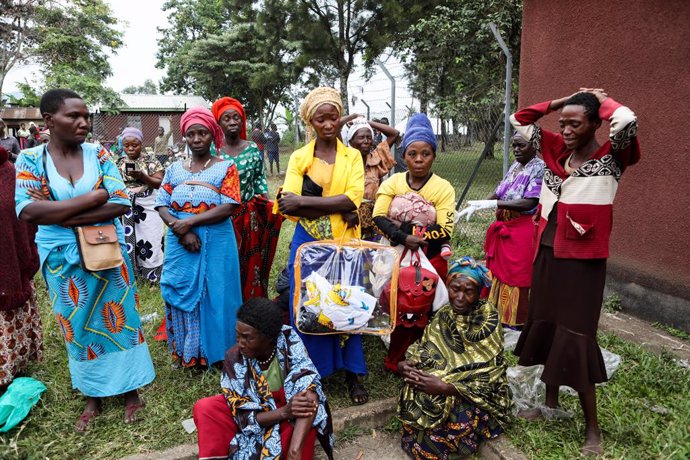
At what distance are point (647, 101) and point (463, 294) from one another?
9.30ft

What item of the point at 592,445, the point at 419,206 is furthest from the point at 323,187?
the point at 592,445

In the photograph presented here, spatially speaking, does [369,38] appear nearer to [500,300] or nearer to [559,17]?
[559,17]

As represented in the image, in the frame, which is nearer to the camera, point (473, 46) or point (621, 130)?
point (621, 130)

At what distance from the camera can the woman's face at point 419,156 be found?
10.4ft

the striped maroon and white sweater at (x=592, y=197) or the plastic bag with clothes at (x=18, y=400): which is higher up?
the striped maroon and white sweater at (x=592, y=197)

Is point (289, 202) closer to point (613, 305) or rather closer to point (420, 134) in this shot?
point (420, 134)

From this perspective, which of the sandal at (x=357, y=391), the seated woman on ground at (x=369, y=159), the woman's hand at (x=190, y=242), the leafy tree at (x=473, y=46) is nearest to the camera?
the sandal at (x=357, y=391)

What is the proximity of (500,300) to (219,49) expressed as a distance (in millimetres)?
25919

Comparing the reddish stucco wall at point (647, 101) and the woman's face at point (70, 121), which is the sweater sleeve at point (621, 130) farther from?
the woman's face at point (70, 121)

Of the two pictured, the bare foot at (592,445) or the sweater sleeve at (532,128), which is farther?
the sweater sleeve at (532,128)

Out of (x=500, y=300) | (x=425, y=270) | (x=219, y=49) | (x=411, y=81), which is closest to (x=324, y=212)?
(x=425, y=270)

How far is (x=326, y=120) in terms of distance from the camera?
3045 millimetres

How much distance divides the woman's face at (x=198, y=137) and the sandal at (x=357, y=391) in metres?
1.91

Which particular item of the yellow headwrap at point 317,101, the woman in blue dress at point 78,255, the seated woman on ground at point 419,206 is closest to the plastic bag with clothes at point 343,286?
the seated woman on ground at point 419,206
